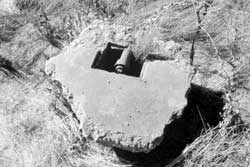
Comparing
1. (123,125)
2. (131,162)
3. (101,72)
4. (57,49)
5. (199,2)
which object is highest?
(199,2)

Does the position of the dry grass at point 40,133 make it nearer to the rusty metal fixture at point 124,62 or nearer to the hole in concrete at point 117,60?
the hole in concrete at point 117,60

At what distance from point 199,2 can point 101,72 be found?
5.60 ft

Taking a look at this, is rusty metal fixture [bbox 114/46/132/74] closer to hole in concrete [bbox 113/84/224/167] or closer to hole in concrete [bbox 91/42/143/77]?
hole in concrete [bbox 91/42/143/77]

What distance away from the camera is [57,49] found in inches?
138

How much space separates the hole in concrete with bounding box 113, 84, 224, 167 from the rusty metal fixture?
0.63m

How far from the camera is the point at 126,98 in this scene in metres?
2.38

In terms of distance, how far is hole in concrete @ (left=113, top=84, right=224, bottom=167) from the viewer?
2609 mm

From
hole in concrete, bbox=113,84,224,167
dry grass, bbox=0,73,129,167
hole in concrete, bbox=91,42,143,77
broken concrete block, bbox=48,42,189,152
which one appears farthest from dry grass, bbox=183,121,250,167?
hole in concrete, bbox=91,42,143,77

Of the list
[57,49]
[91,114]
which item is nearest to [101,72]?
[91,114]

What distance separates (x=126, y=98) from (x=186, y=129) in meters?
0.73

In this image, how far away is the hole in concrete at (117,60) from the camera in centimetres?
259

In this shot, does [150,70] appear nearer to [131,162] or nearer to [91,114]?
[91,114]

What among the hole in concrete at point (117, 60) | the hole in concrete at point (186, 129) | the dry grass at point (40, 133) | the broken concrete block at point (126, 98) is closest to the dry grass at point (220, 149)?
the hole in concrete at point (186, 129)

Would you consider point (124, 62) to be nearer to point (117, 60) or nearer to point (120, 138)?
point (117, 60)
